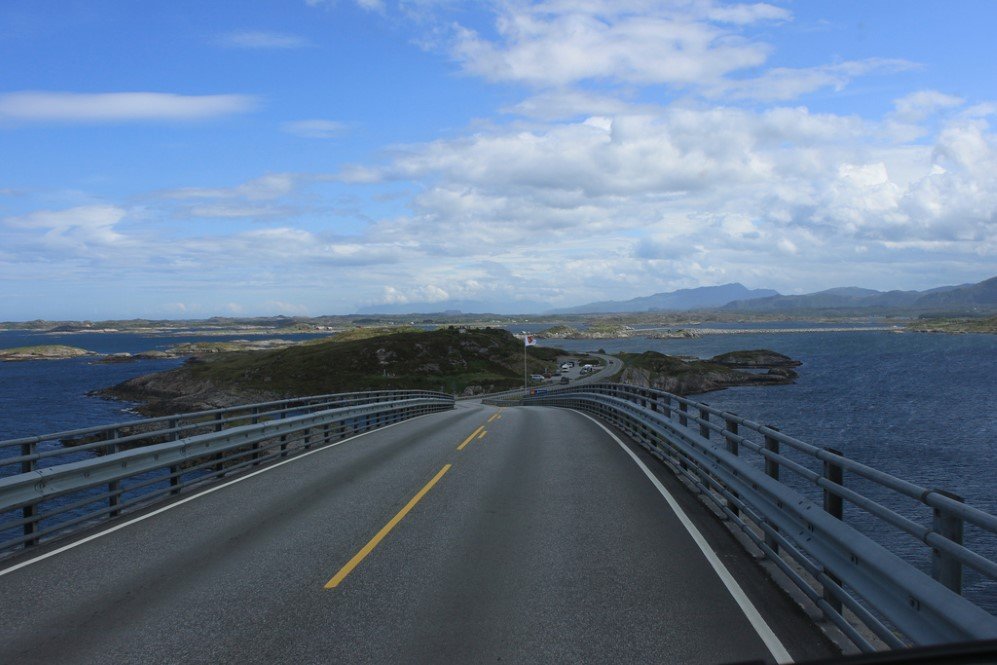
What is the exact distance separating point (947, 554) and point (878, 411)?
70.9m

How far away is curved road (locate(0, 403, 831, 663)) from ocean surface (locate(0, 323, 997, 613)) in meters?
19.7

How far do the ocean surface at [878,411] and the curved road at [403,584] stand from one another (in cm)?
1967

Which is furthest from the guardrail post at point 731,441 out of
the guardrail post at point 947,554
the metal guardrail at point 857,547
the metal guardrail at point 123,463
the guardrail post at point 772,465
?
the metal guardrail at point 123,463

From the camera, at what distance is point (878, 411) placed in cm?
6612

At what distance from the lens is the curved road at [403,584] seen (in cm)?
532

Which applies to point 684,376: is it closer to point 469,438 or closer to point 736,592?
point 469,438

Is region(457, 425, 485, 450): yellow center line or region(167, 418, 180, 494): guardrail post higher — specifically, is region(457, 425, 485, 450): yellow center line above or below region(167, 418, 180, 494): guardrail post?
below

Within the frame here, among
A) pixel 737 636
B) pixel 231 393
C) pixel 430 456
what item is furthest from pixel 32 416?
pixel 737 636

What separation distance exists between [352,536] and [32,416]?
7951 cm

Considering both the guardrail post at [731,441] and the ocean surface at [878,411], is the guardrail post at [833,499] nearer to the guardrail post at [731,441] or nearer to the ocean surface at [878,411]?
the guardrail post at [731,441]

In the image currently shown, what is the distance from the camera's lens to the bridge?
5.07m

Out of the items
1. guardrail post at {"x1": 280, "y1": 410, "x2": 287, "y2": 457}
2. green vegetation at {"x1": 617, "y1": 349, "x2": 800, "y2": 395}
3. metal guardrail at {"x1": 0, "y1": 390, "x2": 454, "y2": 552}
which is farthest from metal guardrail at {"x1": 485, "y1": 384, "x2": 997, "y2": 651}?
green vegetation at {"x1": 617, "y1": 349, "x2": 800, "y2": 395}

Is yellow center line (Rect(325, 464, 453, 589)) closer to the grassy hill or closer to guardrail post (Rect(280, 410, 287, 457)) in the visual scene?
guardrail post (Rect(280, 410, 287, 457))

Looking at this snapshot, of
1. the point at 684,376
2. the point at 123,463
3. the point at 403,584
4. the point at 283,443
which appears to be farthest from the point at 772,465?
the point at 684,376
